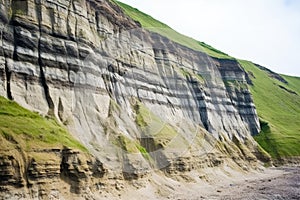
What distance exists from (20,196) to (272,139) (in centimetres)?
10776

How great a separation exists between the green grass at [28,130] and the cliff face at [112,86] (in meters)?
4.14

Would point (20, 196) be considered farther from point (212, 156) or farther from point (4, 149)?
point (212, 156)

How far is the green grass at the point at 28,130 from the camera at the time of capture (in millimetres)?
39125

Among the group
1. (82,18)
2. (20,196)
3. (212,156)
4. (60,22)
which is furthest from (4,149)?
(212,156)

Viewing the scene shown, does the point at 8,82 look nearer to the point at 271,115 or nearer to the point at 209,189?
the point at 209,189

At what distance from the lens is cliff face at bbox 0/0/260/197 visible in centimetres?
5256

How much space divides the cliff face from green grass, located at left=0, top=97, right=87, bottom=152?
4143 millimetres

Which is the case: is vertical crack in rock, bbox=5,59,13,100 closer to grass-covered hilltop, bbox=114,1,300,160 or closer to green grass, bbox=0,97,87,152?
green grass, bbox=0,97,87,152

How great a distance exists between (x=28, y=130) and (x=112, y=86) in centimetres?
3113

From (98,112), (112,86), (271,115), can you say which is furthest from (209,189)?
(271,115)

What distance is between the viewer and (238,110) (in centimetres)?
13012

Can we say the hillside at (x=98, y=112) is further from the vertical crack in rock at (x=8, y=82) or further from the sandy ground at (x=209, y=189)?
the sandy ground at (x=209, y=189)

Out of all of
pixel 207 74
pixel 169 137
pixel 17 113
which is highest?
pixel 207 74

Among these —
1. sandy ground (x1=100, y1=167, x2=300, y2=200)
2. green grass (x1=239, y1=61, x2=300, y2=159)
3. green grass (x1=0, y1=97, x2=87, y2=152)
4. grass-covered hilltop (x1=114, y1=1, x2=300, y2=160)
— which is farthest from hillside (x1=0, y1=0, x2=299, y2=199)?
green grass (x1=239, y1=61, x2=300, y2=159)
